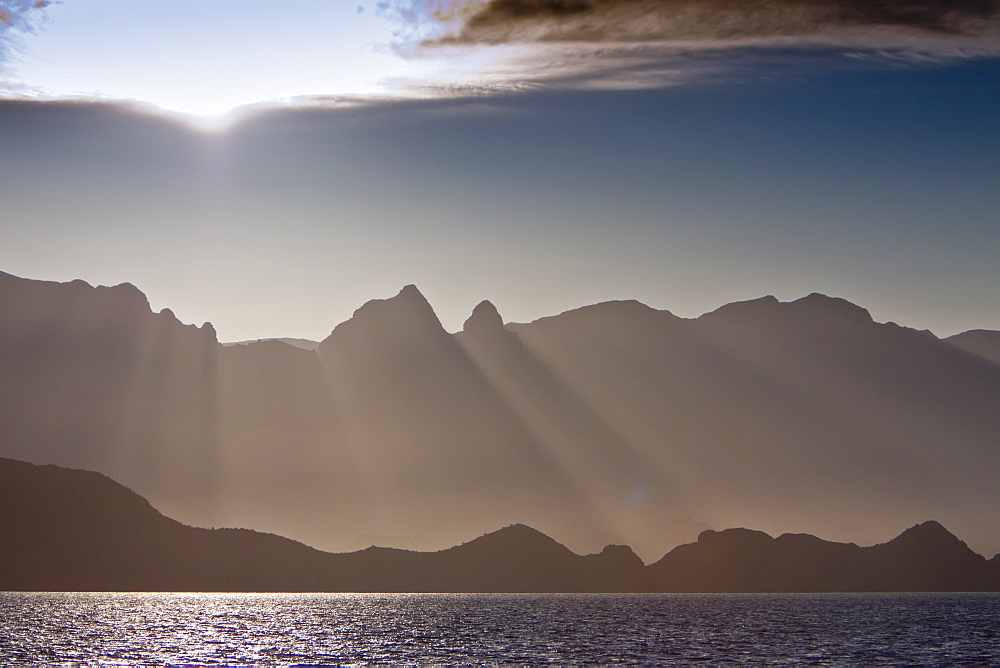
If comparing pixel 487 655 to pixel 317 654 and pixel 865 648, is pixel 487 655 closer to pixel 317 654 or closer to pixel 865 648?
pixel 317 654

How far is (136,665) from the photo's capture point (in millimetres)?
114875

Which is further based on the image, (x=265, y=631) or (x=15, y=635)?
(x=265, y=631)

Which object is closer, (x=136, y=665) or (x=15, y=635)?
A: (x=136, y=665)

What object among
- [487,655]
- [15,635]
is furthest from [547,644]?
[15,635]

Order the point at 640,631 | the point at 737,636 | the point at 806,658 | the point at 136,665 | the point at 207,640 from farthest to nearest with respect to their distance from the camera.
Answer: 1. the point at 640,631
2. the point at 737,636
3. the point at 207,640
4. the point at 806,658
5. the point at 136,665

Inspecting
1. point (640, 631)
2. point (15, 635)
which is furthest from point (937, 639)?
point (15, 635)

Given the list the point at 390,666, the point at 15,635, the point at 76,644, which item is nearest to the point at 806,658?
the point at 390,666

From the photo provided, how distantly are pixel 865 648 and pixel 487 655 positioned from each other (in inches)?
1957

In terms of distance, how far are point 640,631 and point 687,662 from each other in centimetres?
6234

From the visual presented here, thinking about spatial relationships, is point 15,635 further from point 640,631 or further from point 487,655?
point 640,631

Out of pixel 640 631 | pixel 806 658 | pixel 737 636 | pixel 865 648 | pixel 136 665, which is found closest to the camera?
pixel 136 665

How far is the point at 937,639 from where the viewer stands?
163 meters

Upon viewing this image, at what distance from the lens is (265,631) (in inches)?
7146

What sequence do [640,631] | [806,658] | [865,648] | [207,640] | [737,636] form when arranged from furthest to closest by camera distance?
[640,631], [737,636], [207,640], [865,648], [806,658]
